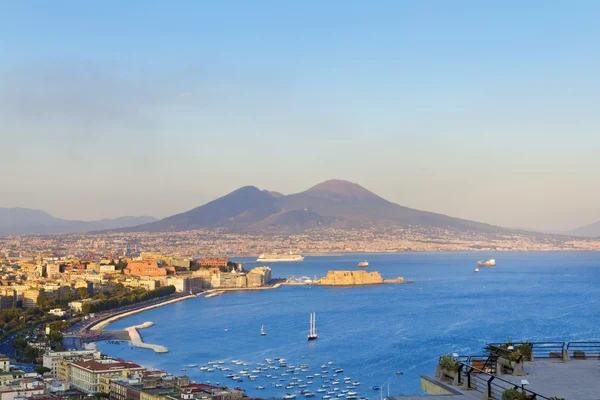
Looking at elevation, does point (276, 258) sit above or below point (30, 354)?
above

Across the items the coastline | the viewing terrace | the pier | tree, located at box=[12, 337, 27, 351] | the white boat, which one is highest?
the viewing terrace

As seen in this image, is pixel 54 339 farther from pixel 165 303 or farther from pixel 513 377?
pixel 513 377

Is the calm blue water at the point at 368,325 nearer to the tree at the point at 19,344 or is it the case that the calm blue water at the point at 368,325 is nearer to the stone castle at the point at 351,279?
the tree at the point at 19,344

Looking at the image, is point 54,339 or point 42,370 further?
point 54,339

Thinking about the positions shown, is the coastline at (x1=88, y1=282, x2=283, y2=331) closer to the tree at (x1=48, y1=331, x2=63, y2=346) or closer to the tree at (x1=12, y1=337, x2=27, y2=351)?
the tree at (x1=48, y1=331, x2=63, y2=346)

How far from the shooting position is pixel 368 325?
125ft

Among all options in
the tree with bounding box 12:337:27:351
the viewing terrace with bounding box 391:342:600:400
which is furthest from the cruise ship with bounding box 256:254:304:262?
the viewing terrace with bounding box 391:342:600:400

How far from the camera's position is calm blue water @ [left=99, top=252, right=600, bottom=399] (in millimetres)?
26869

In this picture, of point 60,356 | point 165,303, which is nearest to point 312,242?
point 165,303

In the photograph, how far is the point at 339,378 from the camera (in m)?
23.9

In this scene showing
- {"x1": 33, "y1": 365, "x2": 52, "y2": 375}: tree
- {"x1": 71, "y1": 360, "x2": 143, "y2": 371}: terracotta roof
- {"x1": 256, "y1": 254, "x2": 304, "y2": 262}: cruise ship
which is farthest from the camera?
{"x1": 256, "y1": 254, "x2": 304, "y2": 262}: cruise ship

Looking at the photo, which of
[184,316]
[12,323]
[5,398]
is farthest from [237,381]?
[184,316]

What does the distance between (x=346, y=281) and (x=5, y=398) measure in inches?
2081

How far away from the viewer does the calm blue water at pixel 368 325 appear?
26.9 m
